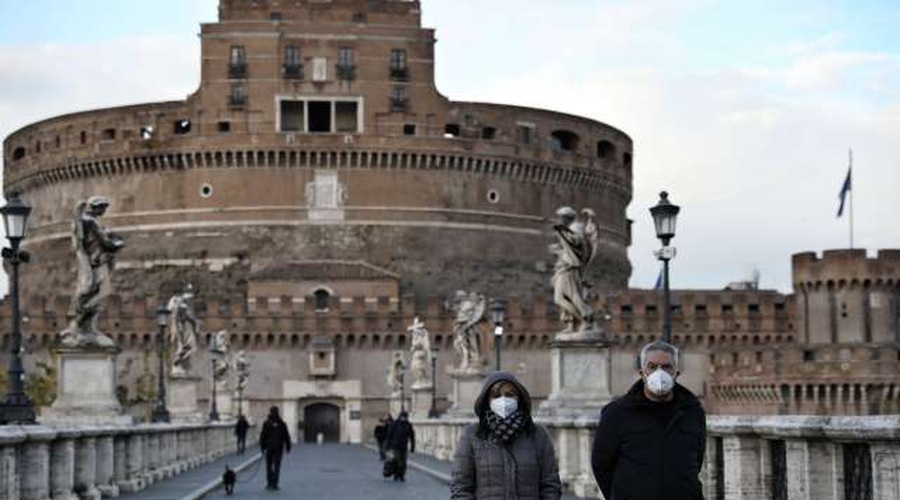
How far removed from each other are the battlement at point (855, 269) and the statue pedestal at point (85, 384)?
192 ft

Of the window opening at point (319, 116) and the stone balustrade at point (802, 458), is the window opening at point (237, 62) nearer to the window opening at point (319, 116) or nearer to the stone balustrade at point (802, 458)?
the window opening at point (319, 116)

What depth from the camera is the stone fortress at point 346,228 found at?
244 feet

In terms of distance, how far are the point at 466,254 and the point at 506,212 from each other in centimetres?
A: 338

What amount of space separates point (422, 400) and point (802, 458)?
143 feet

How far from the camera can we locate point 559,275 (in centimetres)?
2009

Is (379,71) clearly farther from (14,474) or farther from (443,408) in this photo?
(14,474)

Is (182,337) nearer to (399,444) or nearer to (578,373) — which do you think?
(399,444)

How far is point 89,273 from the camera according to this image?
19906 mm

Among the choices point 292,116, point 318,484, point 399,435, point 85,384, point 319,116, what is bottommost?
point 318,484

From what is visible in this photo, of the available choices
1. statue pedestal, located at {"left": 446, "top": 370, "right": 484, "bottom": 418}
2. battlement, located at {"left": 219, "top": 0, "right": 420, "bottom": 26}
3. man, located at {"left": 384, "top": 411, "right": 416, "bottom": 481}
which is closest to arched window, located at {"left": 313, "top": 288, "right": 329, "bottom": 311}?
battlement, located at {"left": 219, "top": 0, "right": 420, "bottom": 26}

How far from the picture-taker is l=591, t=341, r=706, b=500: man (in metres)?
7.00

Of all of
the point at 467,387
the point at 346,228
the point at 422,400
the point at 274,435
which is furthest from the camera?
the point at 346,228

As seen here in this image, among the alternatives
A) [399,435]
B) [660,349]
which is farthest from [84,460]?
[399,435]

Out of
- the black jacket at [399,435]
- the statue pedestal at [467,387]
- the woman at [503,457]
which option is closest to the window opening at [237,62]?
the statue pedestal at [467,387]
